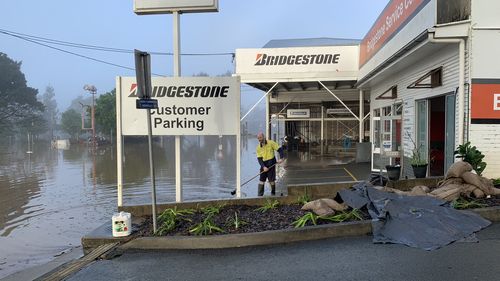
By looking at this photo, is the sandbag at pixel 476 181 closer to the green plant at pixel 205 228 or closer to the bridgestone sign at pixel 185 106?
the bridgestone sign at pixel 185 106

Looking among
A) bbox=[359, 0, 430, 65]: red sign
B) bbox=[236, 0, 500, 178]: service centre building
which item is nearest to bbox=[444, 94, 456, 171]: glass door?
bbox=[236, 0, 500, 178]: service centre building

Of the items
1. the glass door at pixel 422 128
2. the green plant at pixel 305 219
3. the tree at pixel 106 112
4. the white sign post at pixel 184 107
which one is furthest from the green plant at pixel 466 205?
the tree at pixel 106 112

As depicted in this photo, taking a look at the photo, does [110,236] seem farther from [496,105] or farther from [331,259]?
[496,105]

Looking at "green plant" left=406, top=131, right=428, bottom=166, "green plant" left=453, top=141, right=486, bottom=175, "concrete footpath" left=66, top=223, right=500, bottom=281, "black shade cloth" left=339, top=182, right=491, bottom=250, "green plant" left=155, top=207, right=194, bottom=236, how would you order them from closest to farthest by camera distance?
"concrete footpath" left=66, top=223, right=500, bottom=281 → "black shade cloth" left=339, top=182, right=491, bottom=250 → "green plant" left=155, top=207, right=194, bottom=236 → "green plant" left=453, top=141, right=486, bottom=175 → "green plant" left=406, top=131, right=428, bottom=166

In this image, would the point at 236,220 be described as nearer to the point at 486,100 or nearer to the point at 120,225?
the point at 120,225

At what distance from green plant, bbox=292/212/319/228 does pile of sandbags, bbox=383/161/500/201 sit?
1.90 m

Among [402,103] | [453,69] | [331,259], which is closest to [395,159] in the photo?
[402,103]

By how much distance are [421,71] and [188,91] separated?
6.96 metres

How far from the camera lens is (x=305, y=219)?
22.0 ft

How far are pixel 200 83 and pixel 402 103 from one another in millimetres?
8295

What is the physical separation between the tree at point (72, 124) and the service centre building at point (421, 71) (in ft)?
199

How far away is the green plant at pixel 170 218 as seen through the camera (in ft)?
22.4

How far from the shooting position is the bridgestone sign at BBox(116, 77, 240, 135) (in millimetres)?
8727

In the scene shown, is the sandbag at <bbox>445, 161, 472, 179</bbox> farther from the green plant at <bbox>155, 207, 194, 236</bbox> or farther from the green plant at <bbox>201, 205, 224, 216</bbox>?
the green plant at <bbox>155, 207, 194, 236</bbox>
